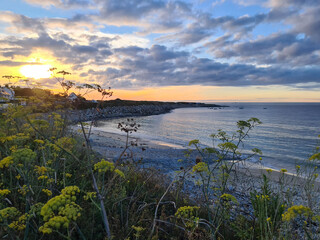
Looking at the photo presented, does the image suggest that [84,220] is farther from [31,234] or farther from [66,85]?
[66,85]

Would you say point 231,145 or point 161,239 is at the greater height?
point 231,145

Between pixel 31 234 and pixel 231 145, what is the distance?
10.3ft

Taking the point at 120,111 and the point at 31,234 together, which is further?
the point at 120,111

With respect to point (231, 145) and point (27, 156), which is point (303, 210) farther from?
point (27, 156)

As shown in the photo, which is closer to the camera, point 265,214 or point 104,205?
point 104,205

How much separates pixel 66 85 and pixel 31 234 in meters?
2.14

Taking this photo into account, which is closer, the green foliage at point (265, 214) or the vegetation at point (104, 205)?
the vegetation at point (104, 205)

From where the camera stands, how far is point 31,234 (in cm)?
291

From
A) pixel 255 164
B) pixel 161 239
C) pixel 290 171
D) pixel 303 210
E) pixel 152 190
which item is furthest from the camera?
pixel 255 164

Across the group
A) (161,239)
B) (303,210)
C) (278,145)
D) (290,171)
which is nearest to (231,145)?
(303,210)

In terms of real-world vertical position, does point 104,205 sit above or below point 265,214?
above

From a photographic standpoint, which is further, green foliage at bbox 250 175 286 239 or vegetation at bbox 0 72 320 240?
green foliage at bbox 250 175 286 239

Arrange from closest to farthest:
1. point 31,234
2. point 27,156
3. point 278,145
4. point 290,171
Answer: point 27,156
point 31,234
point 290,171
point 278,145

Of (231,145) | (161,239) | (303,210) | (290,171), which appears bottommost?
(290,171)
